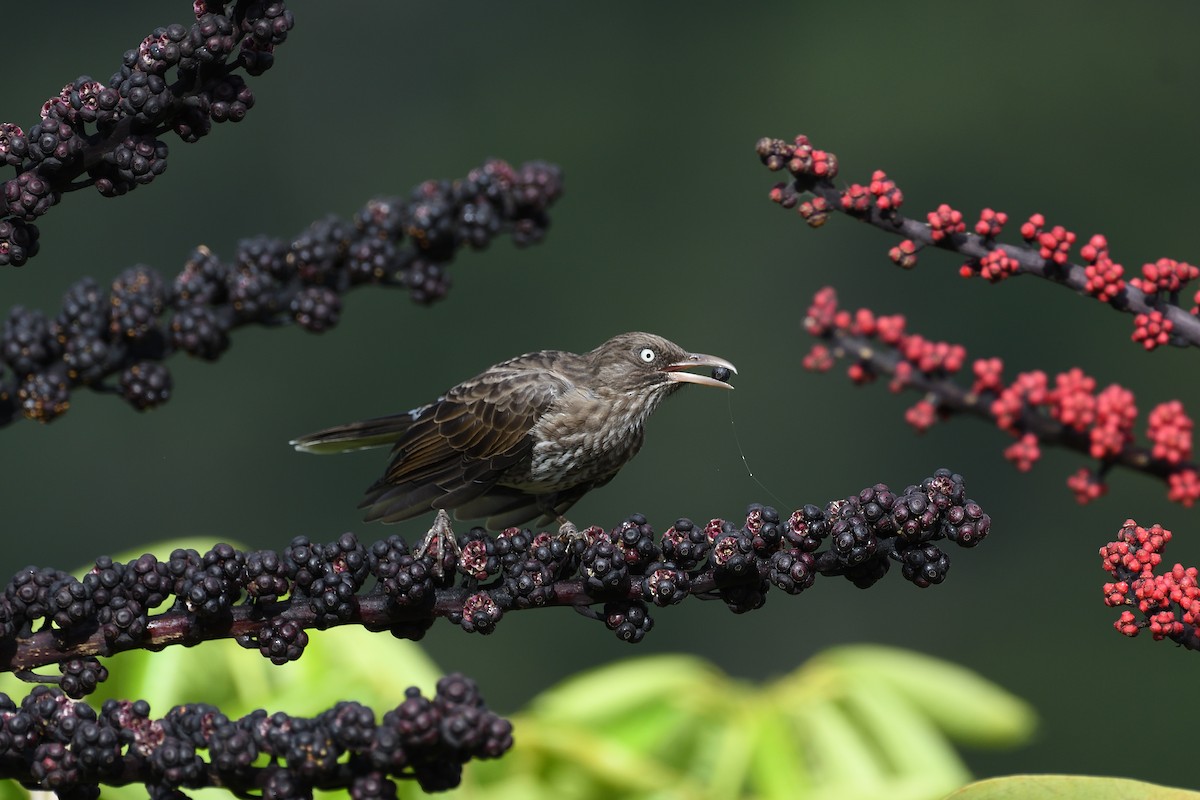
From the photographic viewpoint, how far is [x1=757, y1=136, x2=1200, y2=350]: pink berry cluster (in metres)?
1.52

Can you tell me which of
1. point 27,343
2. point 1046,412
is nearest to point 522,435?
point 27,343

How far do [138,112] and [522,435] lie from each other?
1.80 meters

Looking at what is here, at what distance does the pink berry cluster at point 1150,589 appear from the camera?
1.51 metres

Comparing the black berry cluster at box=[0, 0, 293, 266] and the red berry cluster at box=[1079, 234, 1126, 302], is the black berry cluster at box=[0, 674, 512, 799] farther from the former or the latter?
the red berry cluster at box=[1079, 234, 1126, 302]

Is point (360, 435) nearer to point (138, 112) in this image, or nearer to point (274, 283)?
point (274, 283)

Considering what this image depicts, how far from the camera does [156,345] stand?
234cm

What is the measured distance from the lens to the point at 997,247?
160cm

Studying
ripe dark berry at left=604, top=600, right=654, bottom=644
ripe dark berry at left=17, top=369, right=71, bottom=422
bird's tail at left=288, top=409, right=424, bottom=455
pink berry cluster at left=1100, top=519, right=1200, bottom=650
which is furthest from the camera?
bird's tail at left=288, top=409, right=424, bottom=455

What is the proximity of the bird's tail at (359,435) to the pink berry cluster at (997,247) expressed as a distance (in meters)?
2.01

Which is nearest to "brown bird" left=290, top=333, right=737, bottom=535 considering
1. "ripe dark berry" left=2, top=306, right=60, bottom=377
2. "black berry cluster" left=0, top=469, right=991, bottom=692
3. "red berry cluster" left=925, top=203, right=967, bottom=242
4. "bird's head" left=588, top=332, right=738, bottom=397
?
"bird's head" left=588, top=332, right=738, bottom=397

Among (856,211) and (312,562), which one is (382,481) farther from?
(856,211)

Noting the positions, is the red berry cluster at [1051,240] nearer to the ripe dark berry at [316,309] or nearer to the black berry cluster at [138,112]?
the black berry cluster at [138,112]

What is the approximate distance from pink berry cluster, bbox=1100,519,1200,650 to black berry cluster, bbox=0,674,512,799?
2.28 ft

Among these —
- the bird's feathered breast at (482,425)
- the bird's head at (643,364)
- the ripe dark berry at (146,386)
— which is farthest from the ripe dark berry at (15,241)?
the bird's head at (643,364)
